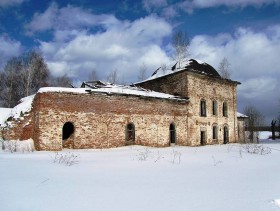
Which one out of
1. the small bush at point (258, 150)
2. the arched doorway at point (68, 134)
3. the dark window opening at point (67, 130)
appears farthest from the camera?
the dark window opening at point (67, 130)

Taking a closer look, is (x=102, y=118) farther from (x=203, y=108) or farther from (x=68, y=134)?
(x=203, y=108)

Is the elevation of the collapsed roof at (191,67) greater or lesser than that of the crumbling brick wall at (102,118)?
greater

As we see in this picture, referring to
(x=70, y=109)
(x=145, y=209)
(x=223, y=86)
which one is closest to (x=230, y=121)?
(x=223, y=86)

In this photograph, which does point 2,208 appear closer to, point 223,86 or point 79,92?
point 79,92

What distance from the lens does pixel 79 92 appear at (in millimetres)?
16672

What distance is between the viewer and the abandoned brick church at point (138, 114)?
621 inches

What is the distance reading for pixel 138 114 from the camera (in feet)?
63.9

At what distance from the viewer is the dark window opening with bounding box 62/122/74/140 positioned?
1708 cm

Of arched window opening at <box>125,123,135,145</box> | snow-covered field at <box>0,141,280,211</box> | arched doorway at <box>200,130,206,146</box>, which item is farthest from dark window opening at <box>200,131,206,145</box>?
snow-covered field at <box>0,141,280,211</box>

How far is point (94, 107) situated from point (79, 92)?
1345mm

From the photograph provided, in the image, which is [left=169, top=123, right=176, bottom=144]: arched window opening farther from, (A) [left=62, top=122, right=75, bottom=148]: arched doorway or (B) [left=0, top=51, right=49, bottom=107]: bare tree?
(B) [left=0, top=51, right=49, bottom=107]: bare tree

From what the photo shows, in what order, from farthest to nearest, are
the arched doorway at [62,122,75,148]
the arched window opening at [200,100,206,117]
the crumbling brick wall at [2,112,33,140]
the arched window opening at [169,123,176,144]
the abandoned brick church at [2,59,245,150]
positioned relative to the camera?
1. the arched window opening at [200,100,206,117]
2. the arched window opening at [169,123,176,144]
3. the arched doorway at [62,122,75,148]
4. the abandoned brick church at [2,59,245,150]
5. the crumbling brick wall at [2,112,33,140]

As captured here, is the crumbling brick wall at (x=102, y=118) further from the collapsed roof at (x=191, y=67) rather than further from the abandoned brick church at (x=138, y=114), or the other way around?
the collapsed roof at (x=191, y=67)

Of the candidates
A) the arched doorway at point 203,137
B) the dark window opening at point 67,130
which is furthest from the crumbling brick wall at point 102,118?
the arched doorway at point 203,137
